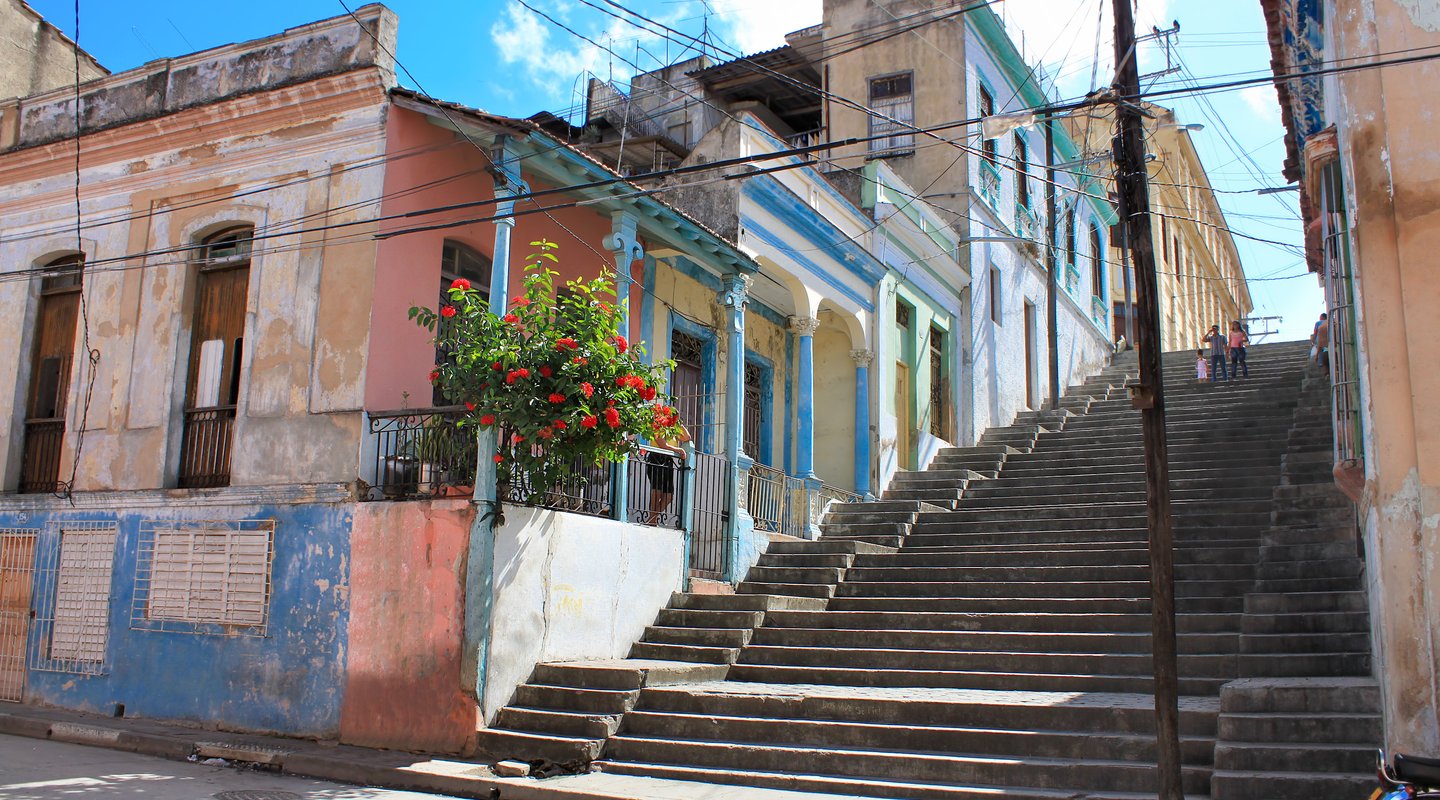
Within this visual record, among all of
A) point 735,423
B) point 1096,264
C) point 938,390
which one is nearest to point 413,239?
point 735,423

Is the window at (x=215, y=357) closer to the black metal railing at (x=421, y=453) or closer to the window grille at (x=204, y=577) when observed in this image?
the window grille at (x=204, y=577)

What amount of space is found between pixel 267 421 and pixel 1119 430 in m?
12.0

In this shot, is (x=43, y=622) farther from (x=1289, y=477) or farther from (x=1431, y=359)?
(x=1289, y=477)

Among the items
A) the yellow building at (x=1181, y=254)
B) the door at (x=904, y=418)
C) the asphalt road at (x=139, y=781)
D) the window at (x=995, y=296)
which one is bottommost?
the asphalt road at (x=139, y=781)

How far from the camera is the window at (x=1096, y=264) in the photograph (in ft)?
98.1

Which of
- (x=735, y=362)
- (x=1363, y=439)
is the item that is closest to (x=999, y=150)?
(x=735, y=362)

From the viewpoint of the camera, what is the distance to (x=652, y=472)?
12.0 metres

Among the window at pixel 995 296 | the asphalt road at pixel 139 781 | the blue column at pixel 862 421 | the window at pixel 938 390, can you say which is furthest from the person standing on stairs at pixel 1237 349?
the asphalt road at pixel 139 781

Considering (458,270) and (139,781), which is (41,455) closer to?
(458,270)

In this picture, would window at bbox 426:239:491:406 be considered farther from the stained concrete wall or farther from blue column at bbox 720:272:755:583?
the stained concrete wall

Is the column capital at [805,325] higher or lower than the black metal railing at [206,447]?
higher

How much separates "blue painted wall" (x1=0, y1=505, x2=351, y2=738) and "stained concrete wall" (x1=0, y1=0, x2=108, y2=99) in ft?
25.1

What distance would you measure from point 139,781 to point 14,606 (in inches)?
193

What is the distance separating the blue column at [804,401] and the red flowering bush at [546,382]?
539cm
